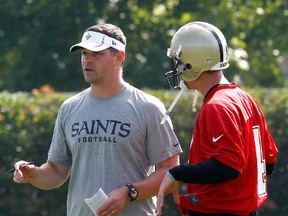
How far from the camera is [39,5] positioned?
1738 cm

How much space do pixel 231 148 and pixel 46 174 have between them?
1749 mm

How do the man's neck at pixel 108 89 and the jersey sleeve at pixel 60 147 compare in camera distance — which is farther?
the jersey sleeve at pixel 60 147

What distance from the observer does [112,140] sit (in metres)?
6.12

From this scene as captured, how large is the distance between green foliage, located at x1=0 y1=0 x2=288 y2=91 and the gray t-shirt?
33.5ft

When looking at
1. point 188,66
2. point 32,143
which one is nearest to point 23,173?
point 188,66

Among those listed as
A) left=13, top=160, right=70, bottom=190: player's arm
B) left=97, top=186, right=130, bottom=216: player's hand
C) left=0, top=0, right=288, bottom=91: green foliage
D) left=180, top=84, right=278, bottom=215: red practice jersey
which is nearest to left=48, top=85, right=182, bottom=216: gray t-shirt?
left=97, top=186, right=130, bottom=216: player's hand

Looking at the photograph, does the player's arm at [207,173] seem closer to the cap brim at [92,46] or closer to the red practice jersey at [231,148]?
the red practice jersey at [231,148]

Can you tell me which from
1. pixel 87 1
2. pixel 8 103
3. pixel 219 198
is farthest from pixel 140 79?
pixel 219 198

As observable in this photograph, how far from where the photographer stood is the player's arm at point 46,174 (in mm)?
6383

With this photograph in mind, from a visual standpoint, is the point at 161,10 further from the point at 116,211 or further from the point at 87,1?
the point at 116,211

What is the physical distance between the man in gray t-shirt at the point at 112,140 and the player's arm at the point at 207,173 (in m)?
0.93

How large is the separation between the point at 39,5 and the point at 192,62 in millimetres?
12158

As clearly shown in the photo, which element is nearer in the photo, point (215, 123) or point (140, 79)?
point (215, 123)

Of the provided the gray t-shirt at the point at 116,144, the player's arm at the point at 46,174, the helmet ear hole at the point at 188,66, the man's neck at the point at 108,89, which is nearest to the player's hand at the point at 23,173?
the player's arm at the point at 46,174
